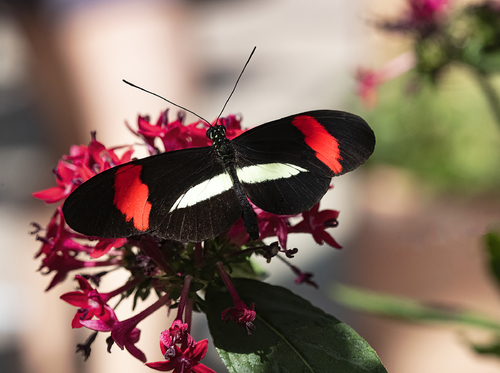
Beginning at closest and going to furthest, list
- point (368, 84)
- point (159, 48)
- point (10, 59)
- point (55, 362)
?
point (368, 84)
point (55, 362)
point (10, 59)
point (159, 48)

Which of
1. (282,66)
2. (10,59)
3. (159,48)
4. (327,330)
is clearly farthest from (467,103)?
(327,330)

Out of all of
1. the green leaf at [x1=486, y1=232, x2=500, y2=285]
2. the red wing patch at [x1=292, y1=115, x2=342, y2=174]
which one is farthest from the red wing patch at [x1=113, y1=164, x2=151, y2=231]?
the green leaf at [x1=486, y1=232, x2=500, y2=285]

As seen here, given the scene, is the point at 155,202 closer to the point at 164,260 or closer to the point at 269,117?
the point at 164,260

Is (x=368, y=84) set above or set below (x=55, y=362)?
above

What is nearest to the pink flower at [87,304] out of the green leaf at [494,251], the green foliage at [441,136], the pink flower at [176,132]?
the pink flower at [176,132]

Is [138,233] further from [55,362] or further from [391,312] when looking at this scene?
[55,362]

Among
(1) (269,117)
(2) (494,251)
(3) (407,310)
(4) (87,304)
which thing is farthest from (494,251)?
(1) (269,117)

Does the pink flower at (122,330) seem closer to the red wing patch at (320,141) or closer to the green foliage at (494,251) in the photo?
the red wing patch at (320,141)
